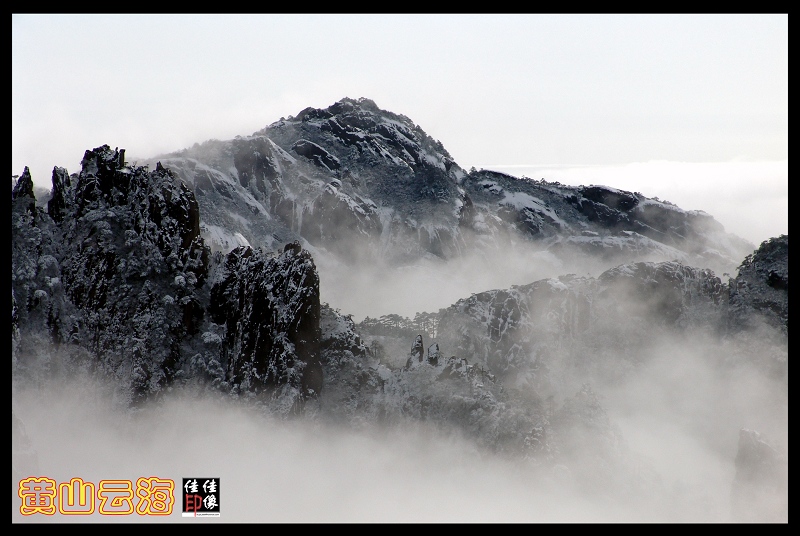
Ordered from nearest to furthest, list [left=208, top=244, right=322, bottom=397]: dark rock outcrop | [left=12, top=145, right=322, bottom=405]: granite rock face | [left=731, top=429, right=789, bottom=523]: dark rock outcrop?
[left=731, top=429, right=789, bottom=523]: dark rock outcrop
[left=12, top=145, right=322, bottom=405]: granite rock face
[left=208, top=244, right=322, bottom=397]: dark rock outcrop

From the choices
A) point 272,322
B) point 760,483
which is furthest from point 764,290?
point 272,322

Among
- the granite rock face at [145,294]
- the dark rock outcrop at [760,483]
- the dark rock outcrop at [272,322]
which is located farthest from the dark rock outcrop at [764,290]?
the granite rock face at [145,294]

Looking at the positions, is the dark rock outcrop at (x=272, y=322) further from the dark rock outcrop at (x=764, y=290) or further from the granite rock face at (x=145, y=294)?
the dark rock outcrop at (x=764, y=290)

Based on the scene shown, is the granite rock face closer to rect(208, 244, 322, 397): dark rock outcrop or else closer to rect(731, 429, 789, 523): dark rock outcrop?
rect(208, 244, 322, 397): dark rock outcrop

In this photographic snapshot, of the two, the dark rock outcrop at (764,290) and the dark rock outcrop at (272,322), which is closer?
the dark rock outcrop at (272,322)

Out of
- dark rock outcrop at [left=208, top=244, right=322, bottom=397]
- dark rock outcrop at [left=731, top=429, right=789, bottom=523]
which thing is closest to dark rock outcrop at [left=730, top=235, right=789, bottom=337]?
dark rock outcrop at [left=731, top=429, right=789, bottom=523]

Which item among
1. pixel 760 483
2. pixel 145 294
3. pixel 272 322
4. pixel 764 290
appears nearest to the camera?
pixel 760 483

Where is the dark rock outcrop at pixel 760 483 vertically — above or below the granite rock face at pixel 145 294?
below

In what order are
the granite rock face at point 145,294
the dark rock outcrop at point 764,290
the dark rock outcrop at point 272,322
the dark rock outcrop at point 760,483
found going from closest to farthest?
the dark rock outcrop at point 760,483 → the granite rock face at point 145,294 → the dark rock outcrop at point 272,322 → the dark rock outcrop at point 764,290

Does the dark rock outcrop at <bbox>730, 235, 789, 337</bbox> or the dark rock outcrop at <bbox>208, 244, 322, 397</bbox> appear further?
the dark rock outcrop at <bbox>730, 235, 789, 337</bbox>

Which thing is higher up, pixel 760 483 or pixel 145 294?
pixel 145 294

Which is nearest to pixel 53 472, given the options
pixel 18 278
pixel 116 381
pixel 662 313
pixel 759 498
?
pixel 116 381

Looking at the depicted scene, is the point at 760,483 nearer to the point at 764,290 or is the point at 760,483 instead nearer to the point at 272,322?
the point at 764,290

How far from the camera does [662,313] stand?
165m
